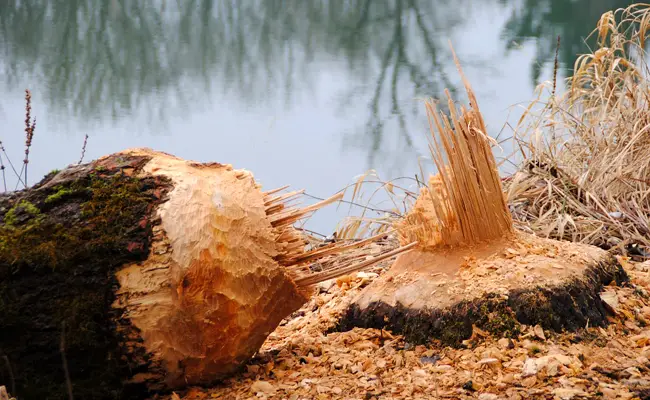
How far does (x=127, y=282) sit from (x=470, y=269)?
41.5 inches

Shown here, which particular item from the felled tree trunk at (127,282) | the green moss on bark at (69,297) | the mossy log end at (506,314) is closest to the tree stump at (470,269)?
the mossy log end at (506,314)

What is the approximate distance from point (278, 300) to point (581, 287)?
94cm

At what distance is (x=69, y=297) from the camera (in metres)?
1.78

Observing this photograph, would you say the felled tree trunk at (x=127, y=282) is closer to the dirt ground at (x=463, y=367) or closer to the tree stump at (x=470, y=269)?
the dirt ground at (x=463, y=367)

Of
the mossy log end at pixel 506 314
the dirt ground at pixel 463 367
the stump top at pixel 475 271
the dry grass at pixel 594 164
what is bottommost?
the dirt ground at pixel 463 367

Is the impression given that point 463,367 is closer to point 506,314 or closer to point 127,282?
point 506,314

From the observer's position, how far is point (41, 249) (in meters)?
1.79

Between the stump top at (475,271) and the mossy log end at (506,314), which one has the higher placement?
the stump top at (475,271)

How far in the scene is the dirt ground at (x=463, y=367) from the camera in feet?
5.47

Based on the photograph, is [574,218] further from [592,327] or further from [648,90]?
[592,327]

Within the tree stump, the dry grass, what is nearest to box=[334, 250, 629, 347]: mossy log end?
the tree stump

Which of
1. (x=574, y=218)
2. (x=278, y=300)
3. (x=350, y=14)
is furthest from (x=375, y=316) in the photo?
(x=350, y=14)

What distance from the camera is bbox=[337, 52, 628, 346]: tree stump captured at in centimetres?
200

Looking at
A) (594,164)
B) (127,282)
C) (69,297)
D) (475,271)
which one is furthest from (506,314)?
(594,164)
